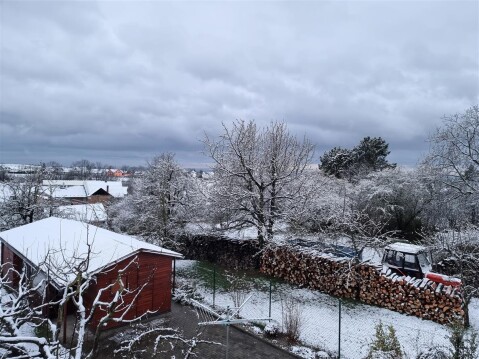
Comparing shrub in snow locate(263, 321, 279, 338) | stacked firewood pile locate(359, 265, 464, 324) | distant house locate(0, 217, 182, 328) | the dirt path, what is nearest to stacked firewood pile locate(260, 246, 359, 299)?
stacked firewood pile locate(359, 265, 464, 324)

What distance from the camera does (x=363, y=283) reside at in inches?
557

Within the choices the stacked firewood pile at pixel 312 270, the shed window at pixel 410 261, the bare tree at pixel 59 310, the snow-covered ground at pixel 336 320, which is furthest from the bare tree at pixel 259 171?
the bare tree at pixel 59 310

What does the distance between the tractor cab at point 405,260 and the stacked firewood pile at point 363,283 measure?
1.81 meters

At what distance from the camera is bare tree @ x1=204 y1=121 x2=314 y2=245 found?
18.9 metres

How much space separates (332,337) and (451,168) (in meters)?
15.6

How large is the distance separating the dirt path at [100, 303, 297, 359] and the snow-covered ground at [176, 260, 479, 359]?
1306mm

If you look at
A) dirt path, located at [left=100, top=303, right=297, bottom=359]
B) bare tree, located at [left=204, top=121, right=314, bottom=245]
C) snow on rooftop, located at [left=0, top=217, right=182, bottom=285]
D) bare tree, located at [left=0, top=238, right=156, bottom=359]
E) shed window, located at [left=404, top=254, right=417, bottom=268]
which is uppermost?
bare tree, located at [left=204, top=121, right=314, bottom=245]

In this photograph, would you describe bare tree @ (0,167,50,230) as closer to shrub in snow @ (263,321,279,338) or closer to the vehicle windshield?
shrub in snow @ (263,321,279,338)

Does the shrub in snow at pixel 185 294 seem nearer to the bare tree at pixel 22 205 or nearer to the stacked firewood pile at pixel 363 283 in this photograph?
the stacked firewood pile at pixel 363 283

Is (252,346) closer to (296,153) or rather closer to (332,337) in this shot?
(332,337)

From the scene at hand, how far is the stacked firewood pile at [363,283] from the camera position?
12.0 meters

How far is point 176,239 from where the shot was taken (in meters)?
22.7

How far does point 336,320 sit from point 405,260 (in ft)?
17.6

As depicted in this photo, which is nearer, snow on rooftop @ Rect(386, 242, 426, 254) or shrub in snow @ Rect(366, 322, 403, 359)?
shrub in snow @ Rect(366, 322, 403, 359)
